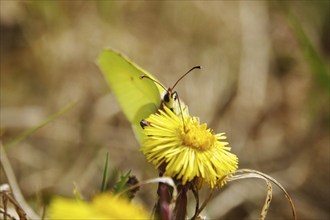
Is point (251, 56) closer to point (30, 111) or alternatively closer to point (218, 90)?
point (218, 90)

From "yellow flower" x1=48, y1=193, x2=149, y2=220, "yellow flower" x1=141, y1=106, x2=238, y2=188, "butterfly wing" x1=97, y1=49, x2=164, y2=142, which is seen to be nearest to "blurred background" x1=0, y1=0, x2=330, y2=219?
"butterfly wing" x1=97, y1=49, x2=164, y2=142

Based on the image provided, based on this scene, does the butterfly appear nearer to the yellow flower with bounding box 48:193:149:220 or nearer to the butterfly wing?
the butterfly wing

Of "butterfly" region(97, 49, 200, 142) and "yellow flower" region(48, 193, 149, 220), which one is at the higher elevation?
"butterfly" region(97, 49, 200, 142)

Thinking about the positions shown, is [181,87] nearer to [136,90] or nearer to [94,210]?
[136,90]

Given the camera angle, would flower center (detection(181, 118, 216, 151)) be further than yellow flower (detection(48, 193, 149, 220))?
Yes

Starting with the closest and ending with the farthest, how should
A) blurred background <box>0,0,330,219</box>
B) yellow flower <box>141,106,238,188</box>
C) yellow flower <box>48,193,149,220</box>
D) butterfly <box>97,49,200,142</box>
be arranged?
yellow flower <box>48,193,149,220</box>, yellow flower <box>141,106,238,188</box>, butterfly <box>97,49,200,142</box>, blurred background <box>0,0,330,219</box>

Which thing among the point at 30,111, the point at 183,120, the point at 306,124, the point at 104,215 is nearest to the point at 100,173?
the point at 30,111

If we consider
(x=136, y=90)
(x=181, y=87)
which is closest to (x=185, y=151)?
(x=136, y=90)
